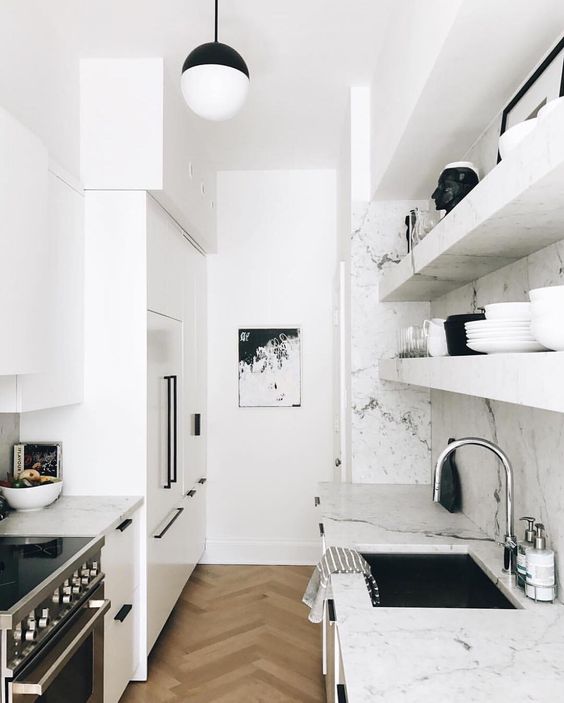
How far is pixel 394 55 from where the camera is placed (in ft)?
7.41

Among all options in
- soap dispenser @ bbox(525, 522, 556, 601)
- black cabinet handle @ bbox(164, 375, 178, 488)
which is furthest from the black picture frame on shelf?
black cabinet handle @ bbox(164, 375, 178, 488)

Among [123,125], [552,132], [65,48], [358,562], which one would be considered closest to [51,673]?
[358,562]

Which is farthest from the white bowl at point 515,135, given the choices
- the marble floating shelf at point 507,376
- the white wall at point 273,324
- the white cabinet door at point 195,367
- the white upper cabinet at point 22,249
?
the white wall at point 273,324

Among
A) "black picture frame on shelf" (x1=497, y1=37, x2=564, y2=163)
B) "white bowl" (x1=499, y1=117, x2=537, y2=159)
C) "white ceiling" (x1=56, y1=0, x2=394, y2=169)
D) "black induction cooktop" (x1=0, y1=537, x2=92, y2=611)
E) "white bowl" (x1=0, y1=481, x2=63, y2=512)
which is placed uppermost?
"white ceiling" (x1=56, y1=0, x2=394, y2=169)

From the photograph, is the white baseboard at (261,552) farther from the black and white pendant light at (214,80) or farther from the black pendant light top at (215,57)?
the black pendant light top at (215,57)

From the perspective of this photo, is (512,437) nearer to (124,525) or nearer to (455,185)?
(455,185)

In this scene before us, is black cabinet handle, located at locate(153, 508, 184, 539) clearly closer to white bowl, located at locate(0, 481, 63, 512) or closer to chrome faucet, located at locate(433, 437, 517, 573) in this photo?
white bowl, located at locate(0, 481, 63, 512)

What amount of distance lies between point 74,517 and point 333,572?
45.2 inches

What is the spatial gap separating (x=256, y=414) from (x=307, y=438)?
41 cm

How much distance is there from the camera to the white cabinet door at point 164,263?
8.92 ft

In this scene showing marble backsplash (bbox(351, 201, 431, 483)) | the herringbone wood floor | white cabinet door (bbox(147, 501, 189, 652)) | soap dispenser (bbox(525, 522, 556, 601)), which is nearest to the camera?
soap dispenser (bbox(525, 522, 556, 601))

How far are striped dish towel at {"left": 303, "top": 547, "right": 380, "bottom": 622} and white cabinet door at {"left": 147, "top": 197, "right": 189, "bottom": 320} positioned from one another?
1.44m

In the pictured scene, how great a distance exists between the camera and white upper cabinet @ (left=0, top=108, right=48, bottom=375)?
1754 millimetres

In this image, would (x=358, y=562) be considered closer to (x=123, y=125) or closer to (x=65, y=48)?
(x=123, y=125)
